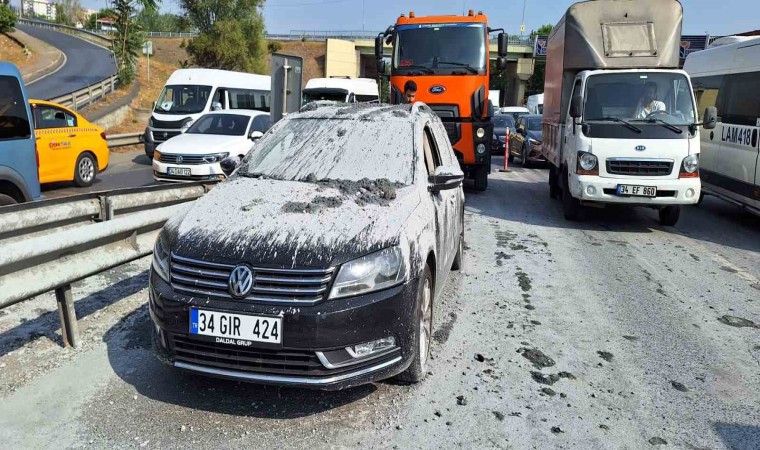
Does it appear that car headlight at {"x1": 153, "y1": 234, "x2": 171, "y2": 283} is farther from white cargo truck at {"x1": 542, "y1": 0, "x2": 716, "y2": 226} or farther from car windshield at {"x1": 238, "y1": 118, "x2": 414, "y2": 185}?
white cargo truck at {"x1": 542, "y1": 0, "x2": 716, "y2": 226}

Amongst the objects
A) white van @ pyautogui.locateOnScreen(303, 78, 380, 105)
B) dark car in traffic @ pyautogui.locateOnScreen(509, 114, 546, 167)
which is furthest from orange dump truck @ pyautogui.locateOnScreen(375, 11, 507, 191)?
white van @ pyautogui.locateOnScreen(303, 78, 380, 105)

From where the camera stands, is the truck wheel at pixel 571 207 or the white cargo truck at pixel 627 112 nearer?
the white cargo truck at pixel 627 112

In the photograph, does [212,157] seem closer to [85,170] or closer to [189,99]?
[85,170]

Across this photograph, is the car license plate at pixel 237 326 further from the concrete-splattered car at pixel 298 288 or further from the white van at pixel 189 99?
the white van at pixel 189 99

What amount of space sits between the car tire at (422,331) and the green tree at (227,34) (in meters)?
40.5

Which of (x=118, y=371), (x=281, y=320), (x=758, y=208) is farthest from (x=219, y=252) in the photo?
(x=758, y=208)

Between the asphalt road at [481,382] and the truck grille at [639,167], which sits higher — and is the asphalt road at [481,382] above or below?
below

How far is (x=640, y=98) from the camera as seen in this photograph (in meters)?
9.38

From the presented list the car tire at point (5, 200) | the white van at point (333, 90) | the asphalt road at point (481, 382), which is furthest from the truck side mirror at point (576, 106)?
the white van at point (333, 90)

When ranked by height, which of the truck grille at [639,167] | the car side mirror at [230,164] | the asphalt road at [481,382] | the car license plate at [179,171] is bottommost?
the asphalt road at [481,382]

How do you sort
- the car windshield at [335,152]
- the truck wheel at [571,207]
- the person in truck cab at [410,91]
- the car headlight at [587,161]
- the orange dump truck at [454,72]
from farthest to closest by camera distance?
1. the orange dump truck at [454,72]
2. the person in truck cab at [410,91]
3. the truck wheel at [571,207]
4. the car headlight at [587,161]
5. the car windshield at [335,152]

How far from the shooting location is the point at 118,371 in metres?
4.05

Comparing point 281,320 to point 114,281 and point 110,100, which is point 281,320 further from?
point 110,100

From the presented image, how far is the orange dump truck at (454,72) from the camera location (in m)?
12.0
